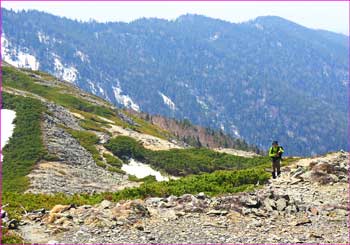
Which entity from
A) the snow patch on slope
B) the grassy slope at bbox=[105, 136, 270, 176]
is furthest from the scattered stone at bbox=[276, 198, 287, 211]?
the grassy slope at bbox=[105, 136, 270, 176]

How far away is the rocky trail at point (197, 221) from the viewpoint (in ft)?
68.2

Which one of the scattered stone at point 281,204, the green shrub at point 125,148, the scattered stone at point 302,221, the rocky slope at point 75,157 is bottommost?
the green shrub at point 125,148

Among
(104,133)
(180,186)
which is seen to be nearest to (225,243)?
(180,186)

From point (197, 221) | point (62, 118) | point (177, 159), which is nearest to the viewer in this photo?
point (197, 221)

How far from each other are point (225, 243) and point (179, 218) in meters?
3.68

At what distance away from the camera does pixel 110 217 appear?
22484 mm

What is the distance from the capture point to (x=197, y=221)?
2298cm

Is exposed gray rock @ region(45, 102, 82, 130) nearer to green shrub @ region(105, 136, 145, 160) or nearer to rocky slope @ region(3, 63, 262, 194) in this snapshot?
rocky slope @ region(3, 63, 262, 194)

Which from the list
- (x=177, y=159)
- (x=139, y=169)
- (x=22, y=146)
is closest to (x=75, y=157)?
(x=22, y=146)

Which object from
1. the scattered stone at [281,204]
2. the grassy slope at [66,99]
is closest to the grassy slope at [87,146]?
the grassy slope at [66,99]

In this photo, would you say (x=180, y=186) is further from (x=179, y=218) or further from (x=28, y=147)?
(x=28, y=147)

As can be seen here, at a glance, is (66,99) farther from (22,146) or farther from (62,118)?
(22,146)

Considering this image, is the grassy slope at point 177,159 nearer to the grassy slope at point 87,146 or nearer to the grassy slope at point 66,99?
the grassy slope at point 87,146

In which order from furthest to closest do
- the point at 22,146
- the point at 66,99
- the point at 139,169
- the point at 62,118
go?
the point at 66,99, the point at 62,118, the point at 139,169, the point at 22,146
